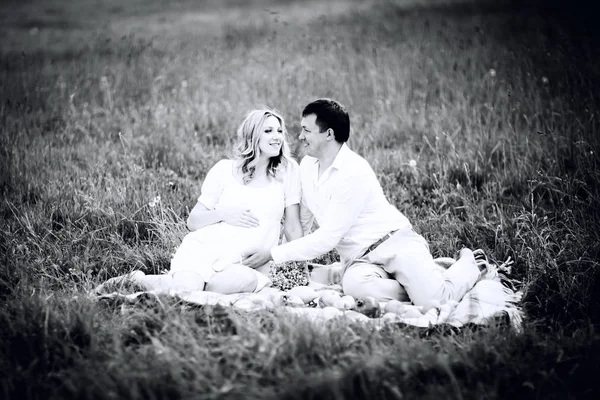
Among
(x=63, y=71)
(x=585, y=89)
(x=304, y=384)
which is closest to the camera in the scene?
(x=304, y=384)

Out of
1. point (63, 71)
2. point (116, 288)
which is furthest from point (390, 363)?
point (63, 71)

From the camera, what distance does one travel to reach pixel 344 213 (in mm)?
3891

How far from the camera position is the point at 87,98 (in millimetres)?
7523

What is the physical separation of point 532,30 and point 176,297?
8.29 m

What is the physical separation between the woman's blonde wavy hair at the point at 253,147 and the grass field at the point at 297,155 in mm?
918

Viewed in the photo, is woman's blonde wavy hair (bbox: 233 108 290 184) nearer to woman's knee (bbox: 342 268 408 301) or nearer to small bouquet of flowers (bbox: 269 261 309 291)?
small bouquet of flowers (bbox: 269 261 309 291)

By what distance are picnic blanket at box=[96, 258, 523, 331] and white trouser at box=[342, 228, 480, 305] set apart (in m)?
0.09

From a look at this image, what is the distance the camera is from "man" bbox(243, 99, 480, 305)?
3781 millimetres

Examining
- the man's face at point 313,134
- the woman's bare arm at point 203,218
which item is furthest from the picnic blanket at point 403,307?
the man's face at point 313,134

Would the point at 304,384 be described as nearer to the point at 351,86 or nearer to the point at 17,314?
the point at 17,314

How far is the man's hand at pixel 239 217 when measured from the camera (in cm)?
405

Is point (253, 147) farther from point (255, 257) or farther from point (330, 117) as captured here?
point (255, 257)

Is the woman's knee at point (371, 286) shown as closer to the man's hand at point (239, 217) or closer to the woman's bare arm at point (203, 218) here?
the man's hand at point (239, 217)

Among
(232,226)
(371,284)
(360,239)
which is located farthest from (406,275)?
(232,226)
